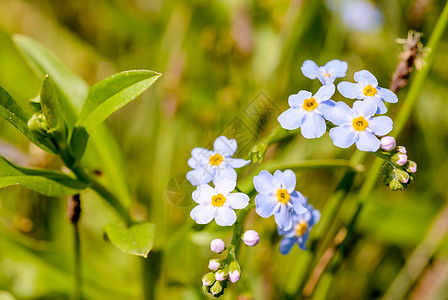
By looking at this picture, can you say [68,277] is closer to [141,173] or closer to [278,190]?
[141,173]

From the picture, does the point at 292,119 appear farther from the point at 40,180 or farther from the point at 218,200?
the point at 40,180

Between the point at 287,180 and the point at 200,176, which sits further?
the point at 200,176

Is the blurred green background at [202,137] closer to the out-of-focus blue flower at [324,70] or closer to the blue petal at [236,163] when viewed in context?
the blue petal at [236,163]

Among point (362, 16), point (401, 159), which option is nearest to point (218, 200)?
point (401, 159)

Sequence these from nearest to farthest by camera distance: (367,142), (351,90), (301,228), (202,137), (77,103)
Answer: (367,142) < (351,90) < (301,228) < (77,103) < (202,137)

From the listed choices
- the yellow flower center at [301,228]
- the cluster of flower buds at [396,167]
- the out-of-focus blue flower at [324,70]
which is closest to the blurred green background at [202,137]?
the yellow flower center at [301,228]

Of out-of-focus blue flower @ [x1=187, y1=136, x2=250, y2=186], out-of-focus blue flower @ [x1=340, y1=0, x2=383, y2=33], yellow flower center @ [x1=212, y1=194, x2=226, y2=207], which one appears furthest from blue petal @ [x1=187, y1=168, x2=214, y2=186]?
out-of-focus blue flower @ [x1=340, y1=0, x2=383, y2=33]
